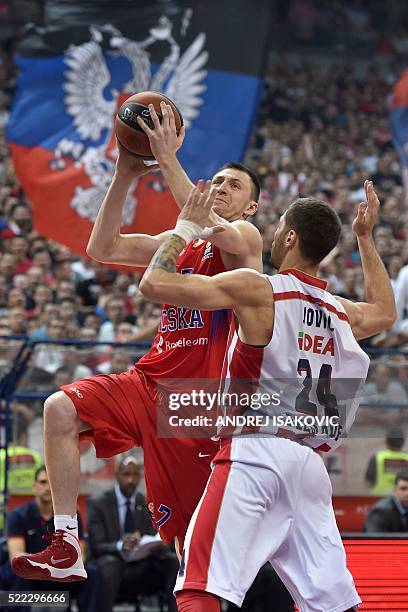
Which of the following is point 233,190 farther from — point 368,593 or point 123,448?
point 368,593

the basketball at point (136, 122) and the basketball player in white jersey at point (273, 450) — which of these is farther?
the basketball at point (136, 122)

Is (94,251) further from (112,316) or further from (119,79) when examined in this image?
(119,79)

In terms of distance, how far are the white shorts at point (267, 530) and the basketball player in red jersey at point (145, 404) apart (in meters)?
0.95

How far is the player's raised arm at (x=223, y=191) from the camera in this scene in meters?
4.81

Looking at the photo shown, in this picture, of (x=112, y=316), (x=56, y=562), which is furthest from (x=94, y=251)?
(x=112, y=316)

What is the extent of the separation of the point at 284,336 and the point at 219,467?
596 mm

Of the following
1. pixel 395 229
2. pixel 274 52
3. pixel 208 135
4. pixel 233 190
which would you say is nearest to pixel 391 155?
pixel 395 229

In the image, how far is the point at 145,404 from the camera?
545 centimetres

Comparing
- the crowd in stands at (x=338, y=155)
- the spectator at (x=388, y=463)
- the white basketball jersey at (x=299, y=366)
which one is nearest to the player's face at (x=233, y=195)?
the white basketball jersey at (x=299, y=366)

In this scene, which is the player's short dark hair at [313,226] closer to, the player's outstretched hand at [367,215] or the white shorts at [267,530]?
the player's outstretched hand at [367,215]

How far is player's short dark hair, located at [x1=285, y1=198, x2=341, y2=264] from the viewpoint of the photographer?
476 cm

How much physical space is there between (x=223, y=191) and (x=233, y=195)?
58mm

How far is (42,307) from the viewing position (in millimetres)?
10891

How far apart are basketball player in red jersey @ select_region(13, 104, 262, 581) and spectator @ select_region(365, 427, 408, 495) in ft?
12.7
